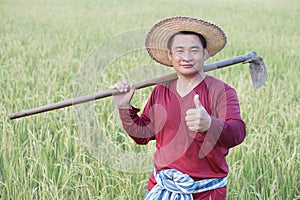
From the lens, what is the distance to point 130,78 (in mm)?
2070

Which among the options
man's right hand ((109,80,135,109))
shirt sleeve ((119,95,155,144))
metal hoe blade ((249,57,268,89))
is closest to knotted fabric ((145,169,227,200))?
shirt sleeve ((119,95,155,144))

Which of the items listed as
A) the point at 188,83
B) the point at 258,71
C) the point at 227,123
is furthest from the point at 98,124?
the point at 227,123

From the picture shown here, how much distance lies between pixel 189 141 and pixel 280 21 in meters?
8.14

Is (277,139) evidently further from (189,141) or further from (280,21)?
(280,21)

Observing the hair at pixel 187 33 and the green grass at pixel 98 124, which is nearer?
the hair at pixel 187 33

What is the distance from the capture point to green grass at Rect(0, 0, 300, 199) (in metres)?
2.31

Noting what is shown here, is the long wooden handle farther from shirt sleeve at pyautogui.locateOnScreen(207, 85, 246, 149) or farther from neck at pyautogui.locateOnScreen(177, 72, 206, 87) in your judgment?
A: shirt sleeve at pyautogui.locateOnScreen(207, 85, 246, 149)

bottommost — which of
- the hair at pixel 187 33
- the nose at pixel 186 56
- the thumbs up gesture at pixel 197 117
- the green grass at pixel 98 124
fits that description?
the green grass at pixel 98 124

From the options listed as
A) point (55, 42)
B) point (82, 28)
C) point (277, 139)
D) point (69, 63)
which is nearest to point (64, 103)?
point (277, 139)

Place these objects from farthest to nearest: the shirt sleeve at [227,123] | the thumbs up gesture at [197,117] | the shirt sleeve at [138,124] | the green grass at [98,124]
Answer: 1. the green grass at [98,124]
2. the shirt sleeve at [138,124]
3. the shirt sleeve at [227,123]
4. the thumbs up gesture at [197,117]

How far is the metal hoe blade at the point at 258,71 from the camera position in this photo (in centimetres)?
206

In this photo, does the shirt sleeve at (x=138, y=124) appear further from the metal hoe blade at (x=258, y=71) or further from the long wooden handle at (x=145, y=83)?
the metal hoe blade at (x=258, y=71)

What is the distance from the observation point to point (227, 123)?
5.08 feet

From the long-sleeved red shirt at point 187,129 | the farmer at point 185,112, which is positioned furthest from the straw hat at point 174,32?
the long-sleeved red shirt at point 187,129
